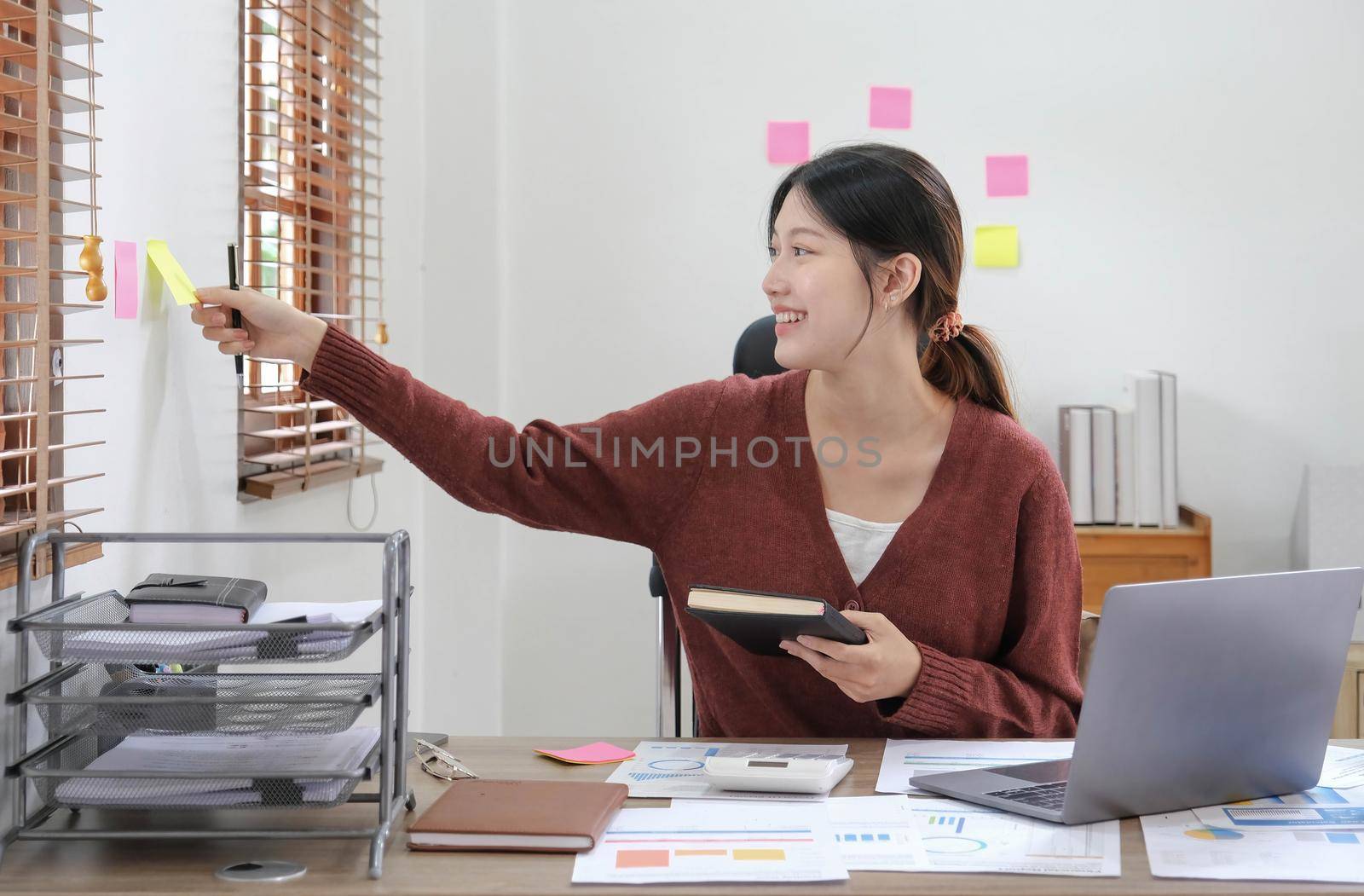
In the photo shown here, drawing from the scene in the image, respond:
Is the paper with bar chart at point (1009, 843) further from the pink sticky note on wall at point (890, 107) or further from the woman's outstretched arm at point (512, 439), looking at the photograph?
the pink sticky note on wall at point (890, 107)

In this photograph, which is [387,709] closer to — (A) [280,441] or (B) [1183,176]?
(A) [280,441]

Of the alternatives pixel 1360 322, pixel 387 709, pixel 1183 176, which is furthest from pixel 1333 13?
pixel 387 709

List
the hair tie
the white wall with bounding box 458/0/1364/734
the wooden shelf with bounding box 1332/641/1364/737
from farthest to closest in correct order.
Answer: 1. the white wall with bounding box 458/0/1364/734
2. the wooden shelf with bounding box 1332/641/1364/737
3. the hair tie

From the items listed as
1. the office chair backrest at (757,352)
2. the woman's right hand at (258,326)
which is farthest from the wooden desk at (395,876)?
the office chair backrest at (757,352)

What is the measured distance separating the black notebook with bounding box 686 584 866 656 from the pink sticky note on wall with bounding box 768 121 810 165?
1978 millimetres

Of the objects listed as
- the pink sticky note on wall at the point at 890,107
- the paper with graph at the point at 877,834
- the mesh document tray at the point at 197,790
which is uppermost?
the pink sticky note on wall at the point at 890,107

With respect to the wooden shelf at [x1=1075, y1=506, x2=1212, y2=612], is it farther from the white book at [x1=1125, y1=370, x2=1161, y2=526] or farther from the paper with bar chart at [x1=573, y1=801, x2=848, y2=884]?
the paper with bar chart at [x1=573, y1=801, x2=848, y2=884]

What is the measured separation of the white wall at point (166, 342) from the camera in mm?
1403

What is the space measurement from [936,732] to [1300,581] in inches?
18.9

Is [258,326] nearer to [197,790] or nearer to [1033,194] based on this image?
[197,790]

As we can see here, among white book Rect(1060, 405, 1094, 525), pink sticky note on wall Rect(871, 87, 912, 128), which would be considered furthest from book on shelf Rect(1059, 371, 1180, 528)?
pink sticky note on wall Rect(871, 87, 912, 128)

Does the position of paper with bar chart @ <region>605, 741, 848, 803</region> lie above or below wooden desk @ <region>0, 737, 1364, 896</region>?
above

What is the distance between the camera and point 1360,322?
301 centimetres

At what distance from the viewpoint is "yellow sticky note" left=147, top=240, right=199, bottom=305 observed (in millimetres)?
1389
